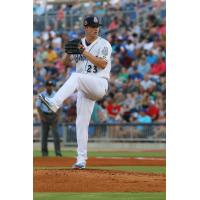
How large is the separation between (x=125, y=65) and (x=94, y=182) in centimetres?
1517

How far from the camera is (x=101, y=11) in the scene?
26109mm

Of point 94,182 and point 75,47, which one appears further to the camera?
point 75,47

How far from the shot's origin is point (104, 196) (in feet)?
22.7

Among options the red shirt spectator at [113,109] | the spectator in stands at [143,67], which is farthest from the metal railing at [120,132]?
the spectator in stands at [143,67]

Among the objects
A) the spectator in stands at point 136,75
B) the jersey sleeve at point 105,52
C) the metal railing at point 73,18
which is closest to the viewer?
the jersey sleeve at point 105,52

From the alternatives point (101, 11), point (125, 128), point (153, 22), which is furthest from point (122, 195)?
point (101, 11)

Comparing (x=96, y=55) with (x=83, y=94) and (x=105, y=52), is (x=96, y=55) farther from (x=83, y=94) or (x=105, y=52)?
(x=83, y=94)

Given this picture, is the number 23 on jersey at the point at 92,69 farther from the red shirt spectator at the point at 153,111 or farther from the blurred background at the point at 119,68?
the red shirt spectator at the point at 153,111

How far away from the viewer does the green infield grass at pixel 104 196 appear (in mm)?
6707

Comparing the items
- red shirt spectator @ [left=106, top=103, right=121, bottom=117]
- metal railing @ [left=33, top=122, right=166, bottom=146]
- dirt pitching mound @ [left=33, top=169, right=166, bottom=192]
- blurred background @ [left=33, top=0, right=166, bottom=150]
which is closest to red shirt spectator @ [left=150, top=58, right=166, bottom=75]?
blurred background @ [left=33, top=0, right=166, bottom=150]

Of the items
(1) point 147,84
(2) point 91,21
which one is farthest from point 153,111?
(2) point 91,21

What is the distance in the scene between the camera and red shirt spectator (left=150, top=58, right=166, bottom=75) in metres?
21.7
